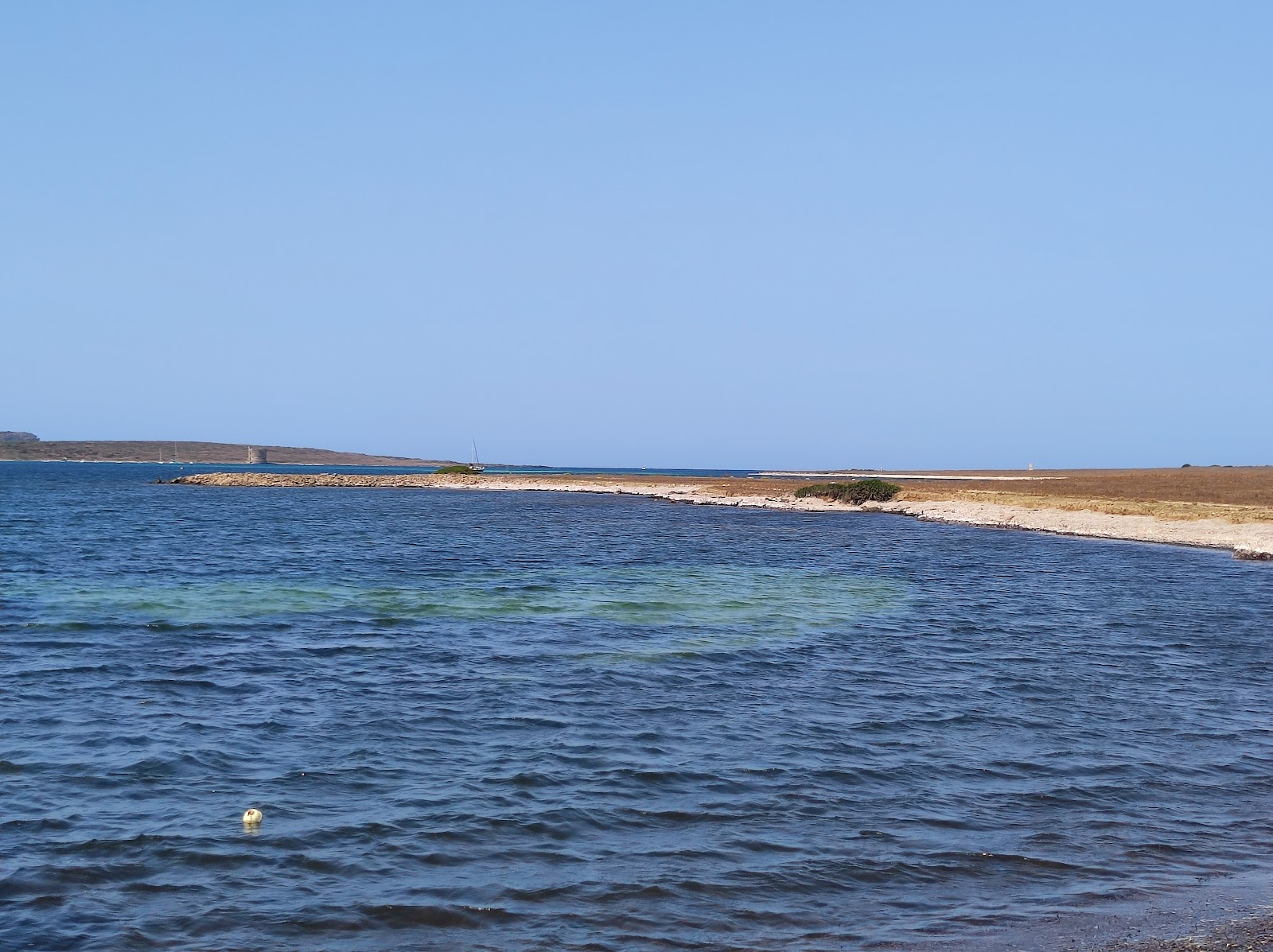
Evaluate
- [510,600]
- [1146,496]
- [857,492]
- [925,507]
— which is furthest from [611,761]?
[857,492]

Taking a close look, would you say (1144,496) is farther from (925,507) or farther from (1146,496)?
(925,507)

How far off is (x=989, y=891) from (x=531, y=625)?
15.2 m

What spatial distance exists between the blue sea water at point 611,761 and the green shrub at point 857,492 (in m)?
50.5

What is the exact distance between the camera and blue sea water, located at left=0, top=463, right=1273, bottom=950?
8352 millimetres

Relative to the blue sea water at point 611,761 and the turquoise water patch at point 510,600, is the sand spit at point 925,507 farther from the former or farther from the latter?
the turquoise water patch at point 510,600

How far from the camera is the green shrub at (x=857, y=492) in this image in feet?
263

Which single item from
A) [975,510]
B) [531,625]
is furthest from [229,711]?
[975,510]

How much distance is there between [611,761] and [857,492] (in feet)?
233

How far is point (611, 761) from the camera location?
488 inches

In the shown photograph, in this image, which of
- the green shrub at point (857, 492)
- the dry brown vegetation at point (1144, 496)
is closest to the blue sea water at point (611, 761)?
the dry brown vegetation at point (1144, 496)

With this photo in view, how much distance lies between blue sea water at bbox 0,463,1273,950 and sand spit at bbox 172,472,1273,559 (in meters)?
17.1

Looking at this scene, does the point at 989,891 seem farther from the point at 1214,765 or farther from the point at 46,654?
the point at 46,654

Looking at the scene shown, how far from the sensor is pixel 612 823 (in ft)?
33.7

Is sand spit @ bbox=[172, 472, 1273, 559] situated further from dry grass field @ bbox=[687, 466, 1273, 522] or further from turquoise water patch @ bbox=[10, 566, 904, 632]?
turquoise water patch @ bbox=[10, 566, 904, 632]
